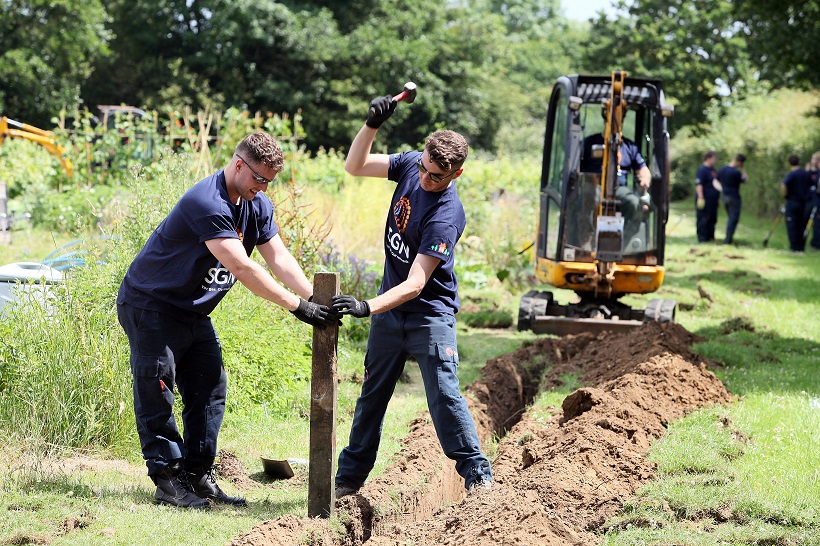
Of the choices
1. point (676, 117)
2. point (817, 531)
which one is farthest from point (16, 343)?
point (676, 117)

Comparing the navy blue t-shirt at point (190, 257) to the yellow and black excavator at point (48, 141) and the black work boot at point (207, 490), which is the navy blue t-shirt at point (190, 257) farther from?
the yellow and black excavator at point (48, 141)

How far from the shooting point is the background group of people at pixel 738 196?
20.3 meters

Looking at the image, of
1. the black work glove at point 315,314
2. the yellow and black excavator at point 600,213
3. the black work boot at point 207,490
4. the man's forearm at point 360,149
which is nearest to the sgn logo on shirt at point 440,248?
the black work glove at point 315,314

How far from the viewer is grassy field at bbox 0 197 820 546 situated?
4.75 meters

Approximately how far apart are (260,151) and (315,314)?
0.90m

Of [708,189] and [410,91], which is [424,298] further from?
[708,189]

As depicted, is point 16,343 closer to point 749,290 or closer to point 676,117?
point 749,290

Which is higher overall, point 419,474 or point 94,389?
point 94,389

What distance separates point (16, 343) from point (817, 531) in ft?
16.2

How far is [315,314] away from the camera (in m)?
4.78

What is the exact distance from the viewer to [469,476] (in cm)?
516

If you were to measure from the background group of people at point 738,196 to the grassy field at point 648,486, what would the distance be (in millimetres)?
11296

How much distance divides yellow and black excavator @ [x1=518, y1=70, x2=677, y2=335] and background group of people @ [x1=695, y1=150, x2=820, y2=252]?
10.1 meters

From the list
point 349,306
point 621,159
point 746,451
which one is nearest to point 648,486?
point 746,451
